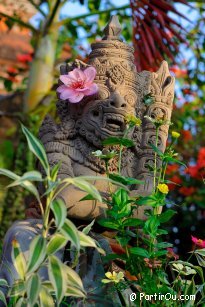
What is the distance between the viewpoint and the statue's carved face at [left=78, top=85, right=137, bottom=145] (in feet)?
13.3

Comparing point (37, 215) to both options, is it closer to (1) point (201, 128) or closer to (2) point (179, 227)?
(2) point (179, 227)

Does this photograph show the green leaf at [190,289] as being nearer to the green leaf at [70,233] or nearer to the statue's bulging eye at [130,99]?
the green leaf at [70,233]

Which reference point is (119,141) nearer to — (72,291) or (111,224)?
(111,224)

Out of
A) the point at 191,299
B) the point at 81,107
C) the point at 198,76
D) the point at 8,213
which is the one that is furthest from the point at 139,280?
the point at 198,76

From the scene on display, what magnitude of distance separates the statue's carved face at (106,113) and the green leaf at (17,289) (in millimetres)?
1135

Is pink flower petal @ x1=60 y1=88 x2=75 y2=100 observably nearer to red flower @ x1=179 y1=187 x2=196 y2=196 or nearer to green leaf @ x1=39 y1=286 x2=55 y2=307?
green leaf @ x1=39 y1=286 x2=55 y2=307

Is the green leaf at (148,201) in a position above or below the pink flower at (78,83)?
below

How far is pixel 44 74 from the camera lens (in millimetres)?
6797

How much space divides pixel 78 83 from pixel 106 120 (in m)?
0.23

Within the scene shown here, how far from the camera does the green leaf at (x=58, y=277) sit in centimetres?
285

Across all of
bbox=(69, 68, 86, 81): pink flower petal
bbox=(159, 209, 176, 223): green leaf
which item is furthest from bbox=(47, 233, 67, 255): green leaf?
bbox=(69, 68, 86, 81): pink flower petal

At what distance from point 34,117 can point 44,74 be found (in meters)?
0.42

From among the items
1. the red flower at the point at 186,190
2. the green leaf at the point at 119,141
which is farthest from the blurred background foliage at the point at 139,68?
the green leaf at the point at 119,141

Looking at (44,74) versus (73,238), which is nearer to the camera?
(73,238)
